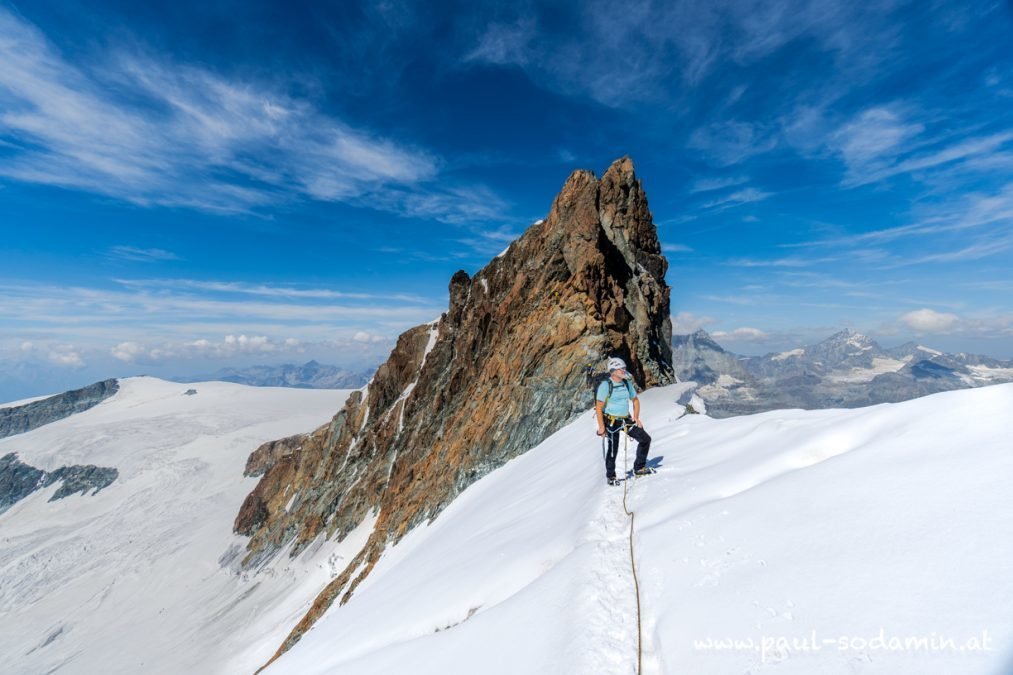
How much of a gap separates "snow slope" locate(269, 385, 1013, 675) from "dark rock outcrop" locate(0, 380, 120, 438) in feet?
669

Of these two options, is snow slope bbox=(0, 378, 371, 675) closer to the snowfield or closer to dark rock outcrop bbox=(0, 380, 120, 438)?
the snowfield

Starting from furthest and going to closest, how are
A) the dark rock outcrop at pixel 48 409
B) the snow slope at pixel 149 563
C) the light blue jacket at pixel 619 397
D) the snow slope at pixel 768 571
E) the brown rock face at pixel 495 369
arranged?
the dark rock outcrop at pixel 48 409 < the snow slope at pixel 149 563 < the brown rock face at pixel 495 369 < the light blue jacket at pixel 619 397 < the snow slope at pixel 768 571

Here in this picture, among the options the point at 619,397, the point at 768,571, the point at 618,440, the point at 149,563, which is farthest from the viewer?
the point at 149,563

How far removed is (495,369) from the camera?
26.2 m

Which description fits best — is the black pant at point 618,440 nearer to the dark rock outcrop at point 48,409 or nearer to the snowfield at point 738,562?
the snowfield at point 738,562

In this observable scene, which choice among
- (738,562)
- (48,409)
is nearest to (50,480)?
(48,409)

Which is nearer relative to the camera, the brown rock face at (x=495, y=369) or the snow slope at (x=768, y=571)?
the snow slope at (x=768, y=571)

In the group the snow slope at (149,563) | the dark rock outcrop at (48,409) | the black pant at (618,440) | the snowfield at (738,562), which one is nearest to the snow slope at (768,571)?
the snowfield at (738,562)

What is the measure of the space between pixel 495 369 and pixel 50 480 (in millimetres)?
120291

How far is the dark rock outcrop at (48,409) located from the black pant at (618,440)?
204 meters

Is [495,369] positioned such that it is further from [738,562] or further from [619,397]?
[738,562]

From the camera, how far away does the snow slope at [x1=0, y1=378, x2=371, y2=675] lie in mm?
34938

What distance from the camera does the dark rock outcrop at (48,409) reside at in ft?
479

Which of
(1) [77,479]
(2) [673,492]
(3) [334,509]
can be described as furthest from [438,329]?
(1) [77,479]
